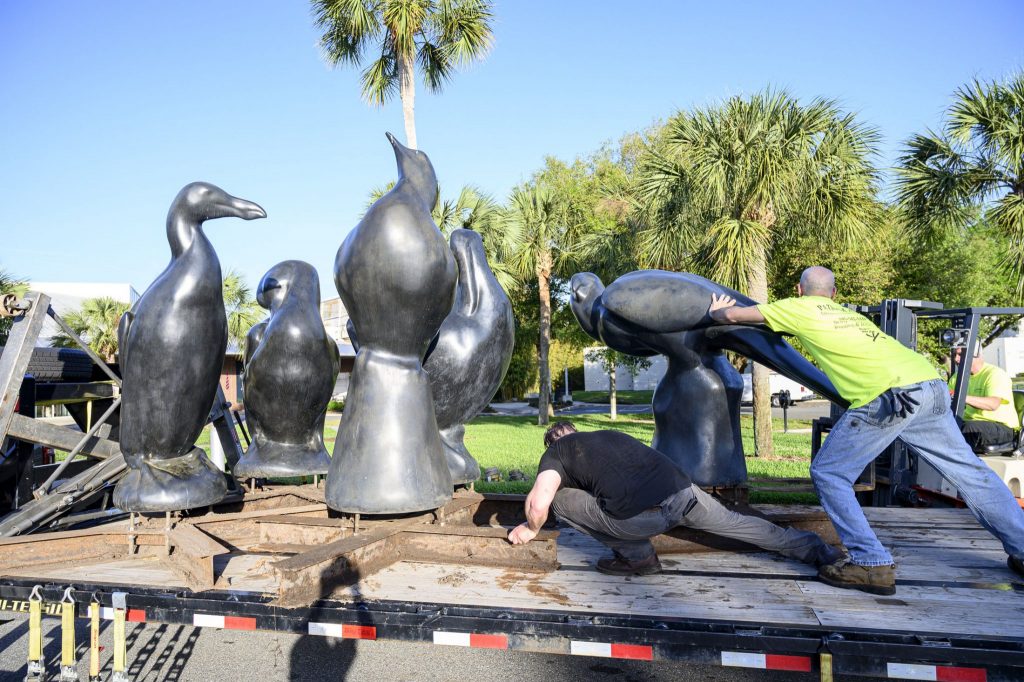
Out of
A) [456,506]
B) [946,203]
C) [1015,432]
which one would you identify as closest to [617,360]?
[946,203]

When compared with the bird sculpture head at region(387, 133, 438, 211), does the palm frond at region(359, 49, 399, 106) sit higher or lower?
higher

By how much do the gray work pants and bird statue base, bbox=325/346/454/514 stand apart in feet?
2.47

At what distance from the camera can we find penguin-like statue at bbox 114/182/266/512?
14.3 ft

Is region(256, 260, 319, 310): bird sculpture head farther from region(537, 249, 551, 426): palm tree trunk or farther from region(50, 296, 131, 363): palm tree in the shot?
region(50, 296, 131, 363): palm tree

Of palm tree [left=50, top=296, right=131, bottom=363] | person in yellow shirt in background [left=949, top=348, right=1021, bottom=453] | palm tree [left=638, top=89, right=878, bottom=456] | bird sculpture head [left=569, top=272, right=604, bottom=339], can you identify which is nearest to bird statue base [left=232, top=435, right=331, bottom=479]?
bird sculpture head [left=569, top=272, right=604, bottom=339]

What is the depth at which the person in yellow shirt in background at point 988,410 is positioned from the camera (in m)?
6.71

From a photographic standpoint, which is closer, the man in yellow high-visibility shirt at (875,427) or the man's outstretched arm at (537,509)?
the man in yellow high-visibility shirt at (875,427)

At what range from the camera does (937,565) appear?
3.76 metres

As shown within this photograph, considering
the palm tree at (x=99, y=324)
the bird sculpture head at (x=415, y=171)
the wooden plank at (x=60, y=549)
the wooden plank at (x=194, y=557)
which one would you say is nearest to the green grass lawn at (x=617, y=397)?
the palm tree at (x=99, y=324)

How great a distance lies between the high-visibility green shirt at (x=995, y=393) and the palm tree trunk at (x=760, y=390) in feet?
17.3

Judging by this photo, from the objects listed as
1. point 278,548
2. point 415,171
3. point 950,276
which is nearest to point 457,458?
point 278,548

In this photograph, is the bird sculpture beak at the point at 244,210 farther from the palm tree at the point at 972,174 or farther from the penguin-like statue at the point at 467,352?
the palm tree at the point at 972,174

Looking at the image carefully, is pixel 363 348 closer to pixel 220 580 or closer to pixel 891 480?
pixel 220 580

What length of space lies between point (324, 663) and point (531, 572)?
60.8 inches
